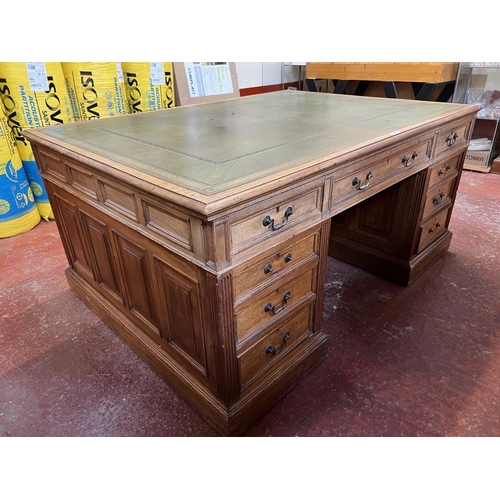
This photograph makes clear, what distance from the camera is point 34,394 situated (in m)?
1.48

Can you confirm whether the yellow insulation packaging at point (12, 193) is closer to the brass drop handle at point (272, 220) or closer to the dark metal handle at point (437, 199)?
the brass drop handle at point (272, 220)

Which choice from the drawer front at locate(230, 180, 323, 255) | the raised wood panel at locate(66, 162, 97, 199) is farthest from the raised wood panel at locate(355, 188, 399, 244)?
the raised wood panel at locate(66, 162, 97, 199)

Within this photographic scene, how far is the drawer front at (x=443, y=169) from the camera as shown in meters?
1.90

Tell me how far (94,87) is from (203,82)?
107cm

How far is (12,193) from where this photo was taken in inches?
101

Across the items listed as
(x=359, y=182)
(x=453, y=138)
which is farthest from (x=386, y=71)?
(x=359, y=182)

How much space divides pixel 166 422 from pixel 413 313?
1.25 m

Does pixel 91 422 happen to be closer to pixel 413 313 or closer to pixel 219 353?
pixel 219 353

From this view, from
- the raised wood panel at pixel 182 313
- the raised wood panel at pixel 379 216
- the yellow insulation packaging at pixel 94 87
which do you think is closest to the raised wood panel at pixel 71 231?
the raised wood panel at pixel 182 313

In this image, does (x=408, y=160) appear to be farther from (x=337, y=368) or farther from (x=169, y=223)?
(x=169, y=223)

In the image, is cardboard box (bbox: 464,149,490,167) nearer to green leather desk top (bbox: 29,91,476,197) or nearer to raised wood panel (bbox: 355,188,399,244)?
green leather desk top (bbox: 29,91,476,197)

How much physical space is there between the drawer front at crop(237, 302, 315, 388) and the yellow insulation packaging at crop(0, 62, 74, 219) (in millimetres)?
2262

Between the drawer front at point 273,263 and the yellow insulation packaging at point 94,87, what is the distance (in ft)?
7.36

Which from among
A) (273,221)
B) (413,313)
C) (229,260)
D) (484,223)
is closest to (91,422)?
(229,260)
